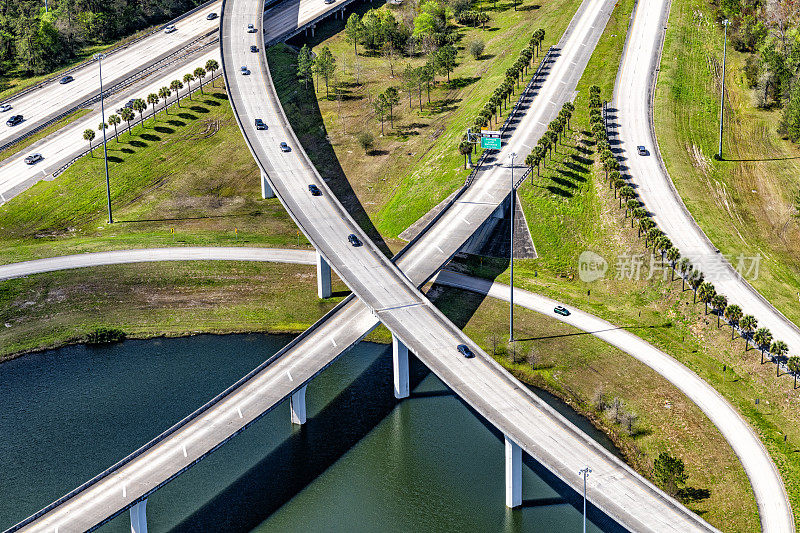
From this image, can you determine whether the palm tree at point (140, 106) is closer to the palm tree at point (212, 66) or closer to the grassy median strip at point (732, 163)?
the palm tree at point (212, 66)

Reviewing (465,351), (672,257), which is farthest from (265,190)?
(672,257)

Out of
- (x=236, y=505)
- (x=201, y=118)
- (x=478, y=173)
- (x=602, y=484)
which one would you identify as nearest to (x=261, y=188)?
(x=201, y=118)

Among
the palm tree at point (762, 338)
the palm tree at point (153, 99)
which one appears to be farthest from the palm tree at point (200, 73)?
the palm tree at point (762, 338)

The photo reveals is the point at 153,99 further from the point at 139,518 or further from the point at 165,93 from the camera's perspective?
the point at 139,518

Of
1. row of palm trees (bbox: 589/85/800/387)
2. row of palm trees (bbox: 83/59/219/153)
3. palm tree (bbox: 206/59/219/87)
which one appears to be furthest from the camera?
palm tree (bbox: 206/59/219/87)

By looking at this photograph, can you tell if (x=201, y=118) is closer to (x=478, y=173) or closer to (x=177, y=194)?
(x=177, y=194)

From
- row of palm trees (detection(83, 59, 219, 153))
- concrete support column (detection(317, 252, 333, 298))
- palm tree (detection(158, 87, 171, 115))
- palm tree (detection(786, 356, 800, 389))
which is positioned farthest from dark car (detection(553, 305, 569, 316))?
palm tree (detection(158, 87, 171, 115))

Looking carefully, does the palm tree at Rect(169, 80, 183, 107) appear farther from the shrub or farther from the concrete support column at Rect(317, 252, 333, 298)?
the shrub
